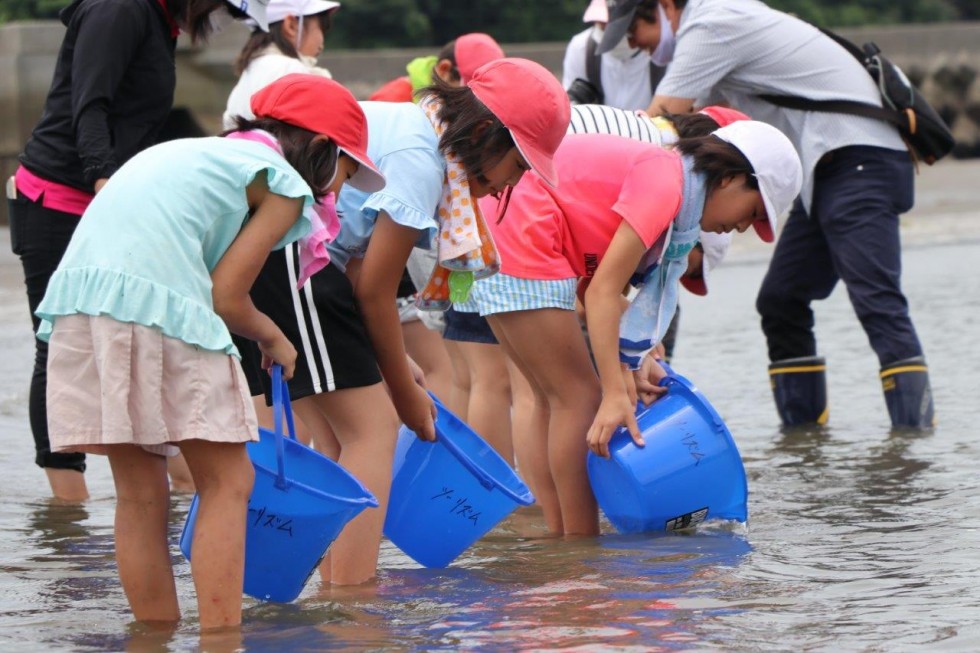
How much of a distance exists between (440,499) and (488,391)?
1.12 metres

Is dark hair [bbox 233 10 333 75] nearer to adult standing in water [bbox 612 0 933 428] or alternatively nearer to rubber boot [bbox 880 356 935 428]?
adult standing in water [bbox 612 0 933 428]

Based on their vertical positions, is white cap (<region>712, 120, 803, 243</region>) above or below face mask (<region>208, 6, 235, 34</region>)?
below

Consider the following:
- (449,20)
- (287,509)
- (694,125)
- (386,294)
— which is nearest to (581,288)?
(694,125)

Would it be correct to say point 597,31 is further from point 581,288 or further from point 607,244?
point 607,244

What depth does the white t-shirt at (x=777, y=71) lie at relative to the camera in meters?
5.57

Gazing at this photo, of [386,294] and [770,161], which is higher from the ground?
[770,161]

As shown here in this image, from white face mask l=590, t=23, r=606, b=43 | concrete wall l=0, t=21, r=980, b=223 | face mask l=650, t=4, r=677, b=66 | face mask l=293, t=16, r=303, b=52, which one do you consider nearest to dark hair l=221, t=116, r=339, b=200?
face mask l=293, t=16, r=303, b=52

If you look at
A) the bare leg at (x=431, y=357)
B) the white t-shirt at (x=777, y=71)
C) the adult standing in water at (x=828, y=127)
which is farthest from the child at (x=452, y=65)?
the bare leg at (x=431, y=357)

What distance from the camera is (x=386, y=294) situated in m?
3.49

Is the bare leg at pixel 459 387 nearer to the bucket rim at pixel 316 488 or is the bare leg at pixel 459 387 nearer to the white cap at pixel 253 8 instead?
the white cap at pixel 253 8

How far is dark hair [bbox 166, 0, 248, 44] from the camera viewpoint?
438 cm

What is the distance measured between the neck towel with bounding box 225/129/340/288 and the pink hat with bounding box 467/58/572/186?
1.51 feet

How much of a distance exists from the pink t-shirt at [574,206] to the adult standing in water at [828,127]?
4.81 feet

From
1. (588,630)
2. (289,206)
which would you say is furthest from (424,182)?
(588,630)
